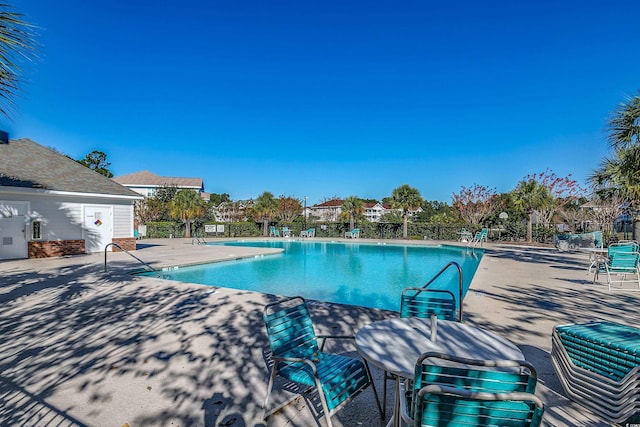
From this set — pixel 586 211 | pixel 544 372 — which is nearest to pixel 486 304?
pixel 544 372

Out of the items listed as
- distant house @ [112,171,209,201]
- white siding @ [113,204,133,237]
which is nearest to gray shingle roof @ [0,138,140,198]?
white siding @ [113,204,133,237]

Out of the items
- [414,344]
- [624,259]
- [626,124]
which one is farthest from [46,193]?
[626,124]

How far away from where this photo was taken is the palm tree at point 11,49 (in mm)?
3551

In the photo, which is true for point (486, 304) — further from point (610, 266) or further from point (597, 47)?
point (597, 47)

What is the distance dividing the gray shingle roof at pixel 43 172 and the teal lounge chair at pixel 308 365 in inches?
507

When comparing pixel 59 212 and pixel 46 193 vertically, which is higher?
pixel 46 193

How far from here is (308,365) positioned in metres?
2.26

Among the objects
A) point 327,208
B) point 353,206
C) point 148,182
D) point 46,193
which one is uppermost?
point 148,182

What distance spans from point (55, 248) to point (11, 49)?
11044mm

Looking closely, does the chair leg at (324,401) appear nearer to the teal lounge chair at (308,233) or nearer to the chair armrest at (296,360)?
the chair armrest at (296,360)

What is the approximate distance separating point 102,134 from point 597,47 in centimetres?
3432

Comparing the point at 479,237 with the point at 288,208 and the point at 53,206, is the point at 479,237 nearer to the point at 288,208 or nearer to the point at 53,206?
the point at 288,208

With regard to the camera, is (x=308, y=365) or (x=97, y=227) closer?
(x=308, y=365)

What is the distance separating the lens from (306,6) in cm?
1497
